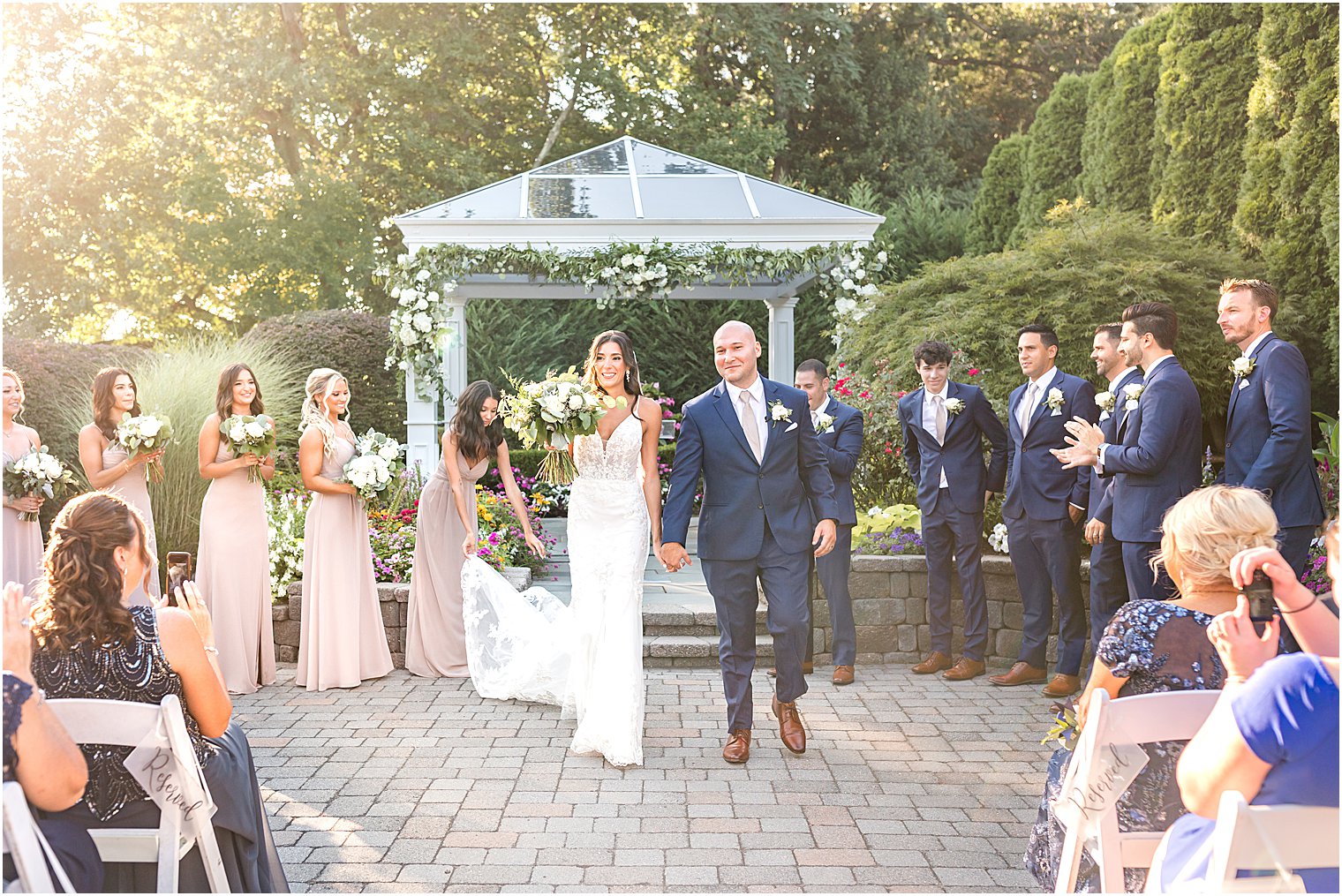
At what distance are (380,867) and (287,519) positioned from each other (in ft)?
16.2

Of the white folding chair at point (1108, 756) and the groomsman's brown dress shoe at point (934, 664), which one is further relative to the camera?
the groomsman's brown dress shoe at point (934, 664)

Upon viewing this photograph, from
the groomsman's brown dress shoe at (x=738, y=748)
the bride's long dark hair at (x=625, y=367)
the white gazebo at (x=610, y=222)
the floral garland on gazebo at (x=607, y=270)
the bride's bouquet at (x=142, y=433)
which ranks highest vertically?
the white gazebo at (x=610, y=222)

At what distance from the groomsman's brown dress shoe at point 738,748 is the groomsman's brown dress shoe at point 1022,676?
7.43 ft

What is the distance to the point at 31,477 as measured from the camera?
696 cm

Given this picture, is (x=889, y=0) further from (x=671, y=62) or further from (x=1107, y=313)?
(x=1107, y=313)

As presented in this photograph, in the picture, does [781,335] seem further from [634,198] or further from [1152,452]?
[1152,452]

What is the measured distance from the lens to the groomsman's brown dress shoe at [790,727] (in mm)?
5449

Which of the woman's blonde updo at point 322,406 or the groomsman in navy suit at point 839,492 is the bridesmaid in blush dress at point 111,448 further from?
the groomsman in navy suit at point 839,492

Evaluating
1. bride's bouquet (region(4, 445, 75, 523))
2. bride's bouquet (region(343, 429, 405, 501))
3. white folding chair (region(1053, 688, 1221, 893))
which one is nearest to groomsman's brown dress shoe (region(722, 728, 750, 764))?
white folding chair (region(1053, 688, 1221, 893))

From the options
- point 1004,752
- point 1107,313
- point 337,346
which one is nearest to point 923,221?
point 337,346

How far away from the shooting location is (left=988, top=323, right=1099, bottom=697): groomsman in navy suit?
262 inches

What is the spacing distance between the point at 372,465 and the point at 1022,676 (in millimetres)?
4353

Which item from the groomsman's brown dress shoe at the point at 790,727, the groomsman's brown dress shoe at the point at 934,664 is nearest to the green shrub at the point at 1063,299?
the groomsman's brown dress shoe at the point at 934,664

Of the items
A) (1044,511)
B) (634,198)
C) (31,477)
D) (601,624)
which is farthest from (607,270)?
(601,624)
